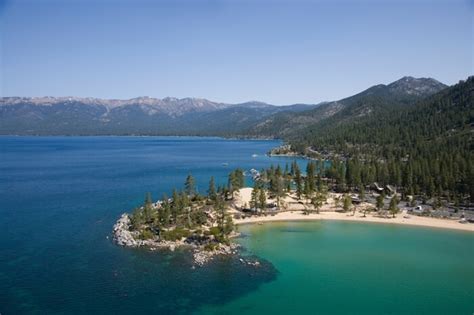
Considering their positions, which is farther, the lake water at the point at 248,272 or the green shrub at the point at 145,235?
the green shrub at the point at 145,235

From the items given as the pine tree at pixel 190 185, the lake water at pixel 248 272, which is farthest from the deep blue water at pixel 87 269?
the pine tree at pixel 190 185

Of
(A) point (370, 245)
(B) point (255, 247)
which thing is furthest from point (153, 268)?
(A) point (370, 245)

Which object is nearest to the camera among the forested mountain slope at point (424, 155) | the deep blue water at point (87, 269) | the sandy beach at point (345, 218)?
the deep blue water at point (87, 269)

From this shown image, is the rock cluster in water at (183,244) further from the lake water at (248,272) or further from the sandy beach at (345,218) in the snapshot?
the sandy beach at (345,218)

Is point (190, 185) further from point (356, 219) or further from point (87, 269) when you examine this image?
point (87, 269)

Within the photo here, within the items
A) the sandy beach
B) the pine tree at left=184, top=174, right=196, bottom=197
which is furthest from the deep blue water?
the sandy beach

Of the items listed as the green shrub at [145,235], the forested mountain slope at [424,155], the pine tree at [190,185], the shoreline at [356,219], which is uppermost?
the forested mountain slope at [424,155]

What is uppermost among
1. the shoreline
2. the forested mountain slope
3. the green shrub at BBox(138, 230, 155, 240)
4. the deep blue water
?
the forested mountain slope

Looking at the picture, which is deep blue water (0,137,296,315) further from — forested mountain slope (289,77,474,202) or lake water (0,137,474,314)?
forested mountain slope (289,77,474,202)

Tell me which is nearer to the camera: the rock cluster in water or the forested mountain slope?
the rock cluster in water
